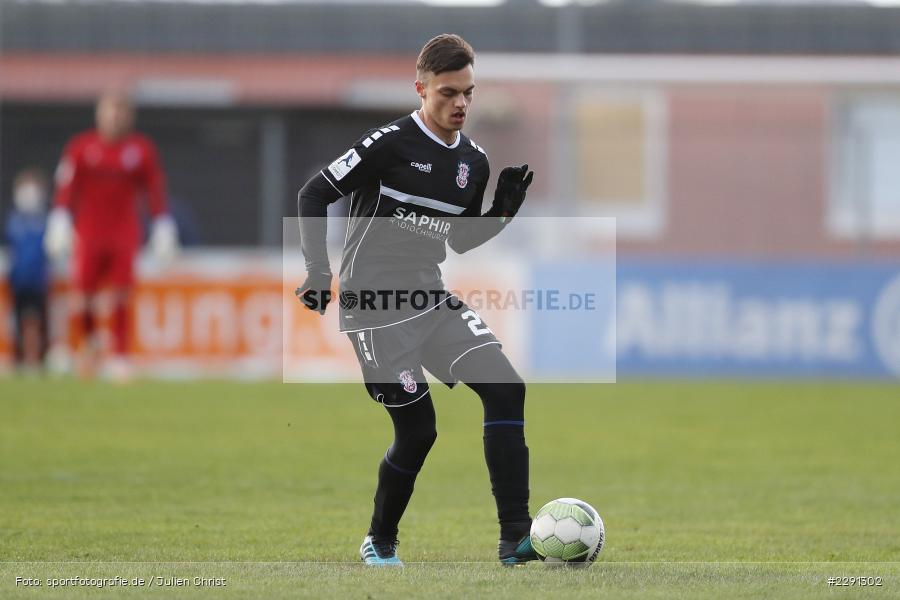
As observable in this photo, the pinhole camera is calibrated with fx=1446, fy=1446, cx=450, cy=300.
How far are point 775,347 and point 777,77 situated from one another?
463cm

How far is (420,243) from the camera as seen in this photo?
594 centimetres

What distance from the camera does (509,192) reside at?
6113 millimetres

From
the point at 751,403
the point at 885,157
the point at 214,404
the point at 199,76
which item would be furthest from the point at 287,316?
the point at 199,76

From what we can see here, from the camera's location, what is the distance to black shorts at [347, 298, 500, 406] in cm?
579

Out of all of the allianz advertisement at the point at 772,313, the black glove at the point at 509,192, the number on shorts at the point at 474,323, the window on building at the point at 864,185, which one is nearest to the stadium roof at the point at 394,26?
the window on building at the point at 864,185

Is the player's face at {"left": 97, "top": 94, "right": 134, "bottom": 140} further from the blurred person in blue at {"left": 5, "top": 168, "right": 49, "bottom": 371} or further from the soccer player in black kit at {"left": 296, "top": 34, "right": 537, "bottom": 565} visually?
the soccer player in black kit at {"left": 296, "top": 34, "right": 537, "bottom": 565}

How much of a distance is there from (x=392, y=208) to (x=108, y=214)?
8706 mm

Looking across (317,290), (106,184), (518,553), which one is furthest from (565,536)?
(106,184)

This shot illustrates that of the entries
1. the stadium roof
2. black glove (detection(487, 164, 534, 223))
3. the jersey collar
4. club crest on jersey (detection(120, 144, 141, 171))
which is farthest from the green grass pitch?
the stadium roof

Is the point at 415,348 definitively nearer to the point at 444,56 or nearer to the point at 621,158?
the point at 444,56

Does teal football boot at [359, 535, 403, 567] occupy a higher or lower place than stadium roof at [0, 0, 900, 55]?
lower

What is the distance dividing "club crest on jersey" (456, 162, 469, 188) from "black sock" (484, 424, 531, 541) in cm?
100

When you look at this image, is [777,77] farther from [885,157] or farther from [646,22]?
[646,22]

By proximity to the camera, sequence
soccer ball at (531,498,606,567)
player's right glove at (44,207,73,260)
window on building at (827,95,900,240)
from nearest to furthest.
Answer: soccer ball at (531,498,606,567) < player's right glove at (44,207,73,260) < window on building at (827,95,900,240)
